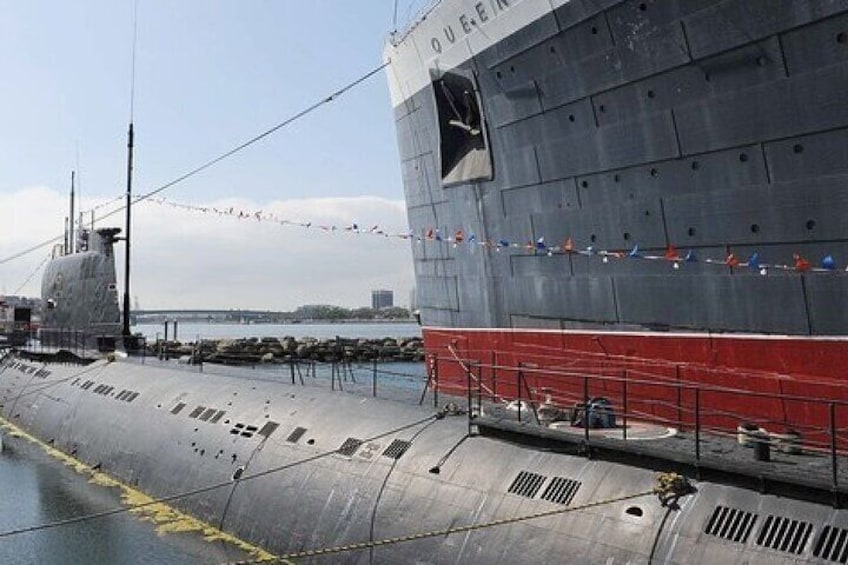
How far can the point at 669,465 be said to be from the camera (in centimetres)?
789

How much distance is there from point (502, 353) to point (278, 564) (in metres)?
4.63

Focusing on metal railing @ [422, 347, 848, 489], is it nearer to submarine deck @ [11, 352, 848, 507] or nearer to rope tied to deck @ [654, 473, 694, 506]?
submarine deck @ [11, 352, 848, 507]

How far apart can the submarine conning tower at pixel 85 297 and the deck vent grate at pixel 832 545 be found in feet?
68.4

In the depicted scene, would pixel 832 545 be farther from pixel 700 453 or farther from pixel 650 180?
pixel 650 180

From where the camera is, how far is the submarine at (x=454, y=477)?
6984 mm

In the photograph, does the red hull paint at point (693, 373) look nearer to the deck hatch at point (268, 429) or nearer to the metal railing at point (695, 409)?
the metal railing at point (695, 409)

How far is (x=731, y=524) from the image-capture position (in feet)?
22.6

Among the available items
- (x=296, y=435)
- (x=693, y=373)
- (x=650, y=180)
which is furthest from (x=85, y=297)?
(x=693, y=373)

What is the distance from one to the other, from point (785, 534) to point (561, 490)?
7.67 feet

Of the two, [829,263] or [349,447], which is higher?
[829,263]

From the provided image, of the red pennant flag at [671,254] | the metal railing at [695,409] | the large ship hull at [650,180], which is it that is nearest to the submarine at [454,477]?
the metal railing at [695,409]

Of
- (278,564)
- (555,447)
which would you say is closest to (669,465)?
(555,447)

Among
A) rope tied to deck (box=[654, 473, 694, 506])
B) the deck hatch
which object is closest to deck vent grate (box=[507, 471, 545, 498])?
rope tied to deck (box=[654, 473, 694, 506])

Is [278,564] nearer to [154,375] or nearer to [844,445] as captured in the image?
[844,445]
